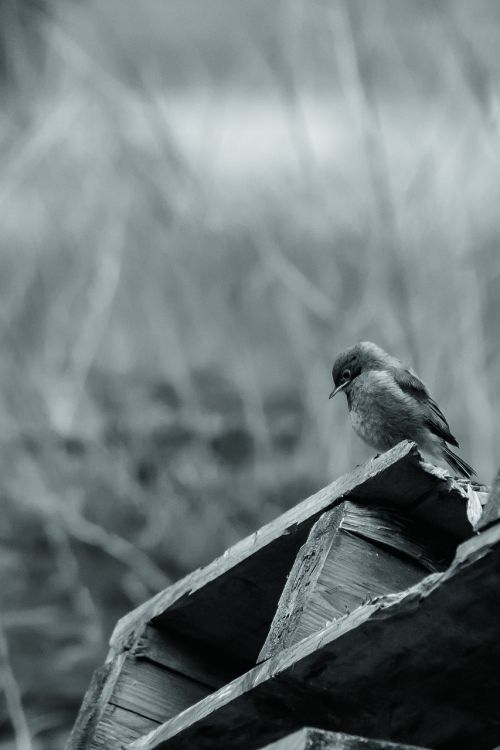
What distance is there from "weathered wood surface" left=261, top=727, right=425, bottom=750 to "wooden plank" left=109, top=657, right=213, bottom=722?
102 centimetres

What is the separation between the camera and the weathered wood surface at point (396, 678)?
164 cm

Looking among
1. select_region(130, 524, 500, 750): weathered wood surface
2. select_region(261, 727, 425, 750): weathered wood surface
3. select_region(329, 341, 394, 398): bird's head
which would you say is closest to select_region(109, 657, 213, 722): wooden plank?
select_region(130, 524, 500, 750): weathered wood surface

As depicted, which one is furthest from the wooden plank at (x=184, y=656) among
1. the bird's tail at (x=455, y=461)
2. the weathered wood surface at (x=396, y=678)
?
the bird's tail at (x=455, y=461)

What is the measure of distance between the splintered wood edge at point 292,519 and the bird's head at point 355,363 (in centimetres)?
193

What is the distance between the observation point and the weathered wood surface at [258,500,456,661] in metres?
2.02

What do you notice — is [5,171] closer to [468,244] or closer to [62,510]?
[62,510]

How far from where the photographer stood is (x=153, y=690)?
8.21 ft

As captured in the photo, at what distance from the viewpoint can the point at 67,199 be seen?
7.94 meters

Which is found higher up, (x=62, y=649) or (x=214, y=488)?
(x=214, y=488)

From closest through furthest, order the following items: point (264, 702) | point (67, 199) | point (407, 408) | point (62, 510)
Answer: point (264, 702) < point (407, 408) < point (62, 510) < point (67, 199)

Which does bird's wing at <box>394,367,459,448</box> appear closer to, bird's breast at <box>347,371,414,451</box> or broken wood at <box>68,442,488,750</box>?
bird's breast at <box>347,371,414,451</box>

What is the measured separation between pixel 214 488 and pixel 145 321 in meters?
1.15

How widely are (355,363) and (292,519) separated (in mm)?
2228

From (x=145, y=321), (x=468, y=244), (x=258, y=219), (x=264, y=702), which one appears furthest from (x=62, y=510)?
(x=264, y=702)
